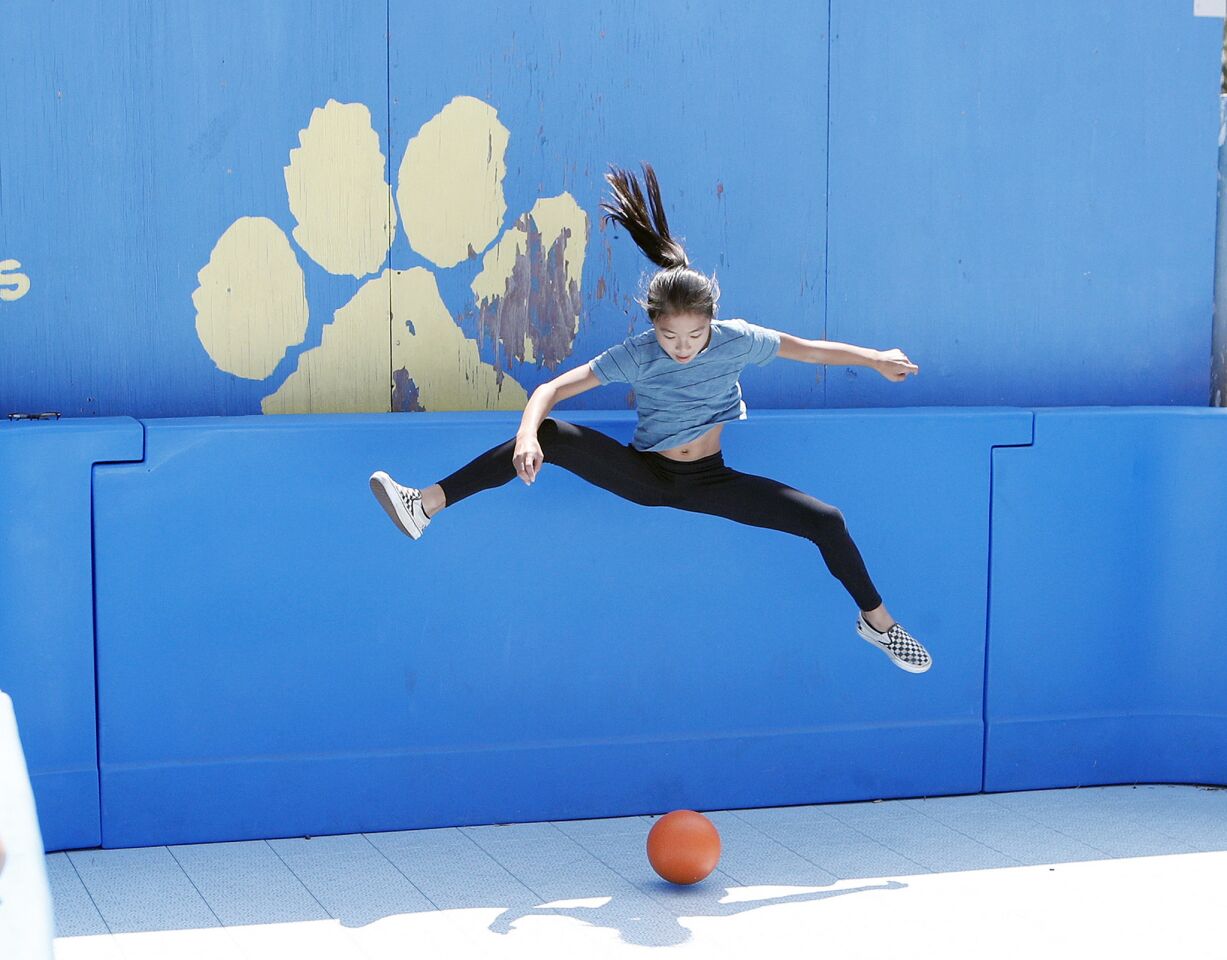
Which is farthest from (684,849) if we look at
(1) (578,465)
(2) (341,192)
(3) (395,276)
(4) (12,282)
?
(4) (12,282)

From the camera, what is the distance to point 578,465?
4.29 meters

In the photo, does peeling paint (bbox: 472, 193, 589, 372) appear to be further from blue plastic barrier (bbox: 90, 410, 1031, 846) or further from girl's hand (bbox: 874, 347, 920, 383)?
girl's hand (bbox: 874, 347, 920, 383)

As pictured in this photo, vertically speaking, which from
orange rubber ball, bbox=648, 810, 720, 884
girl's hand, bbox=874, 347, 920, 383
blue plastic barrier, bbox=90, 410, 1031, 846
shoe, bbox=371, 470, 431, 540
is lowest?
orange rubber ball, bbox=648, 810, 720, 884

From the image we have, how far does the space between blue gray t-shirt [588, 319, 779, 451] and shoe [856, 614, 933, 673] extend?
0.77 meters

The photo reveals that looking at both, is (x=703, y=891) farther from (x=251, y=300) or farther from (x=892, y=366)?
(x=251, y=300)

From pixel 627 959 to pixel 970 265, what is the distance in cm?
273

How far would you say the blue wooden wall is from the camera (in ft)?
14.6

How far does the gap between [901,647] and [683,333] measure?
3.71ft

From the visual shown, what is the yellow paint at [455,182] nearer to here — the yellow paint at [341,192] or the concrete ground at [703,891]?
the yellow paint at [341,192]

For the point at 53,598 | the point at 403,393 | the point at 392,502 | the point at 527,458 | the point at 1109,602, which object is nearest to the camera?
the point at 527,458

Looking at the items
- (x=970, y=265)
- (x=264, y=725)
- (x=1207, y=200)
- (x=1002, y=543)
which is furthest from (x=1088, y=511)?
(x=264, y=725)

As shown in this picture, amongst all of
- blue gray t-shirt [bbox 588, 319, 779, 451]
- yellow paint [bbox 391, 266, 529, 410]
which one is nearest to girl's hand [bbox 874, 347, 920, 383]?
blue gray t-shirt [bbox 588, 319, 779, 451]

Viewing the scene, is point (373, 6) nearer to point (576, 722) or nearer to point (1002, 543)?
point (576, 722)

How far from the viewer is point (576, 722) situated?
4672 millimetres
